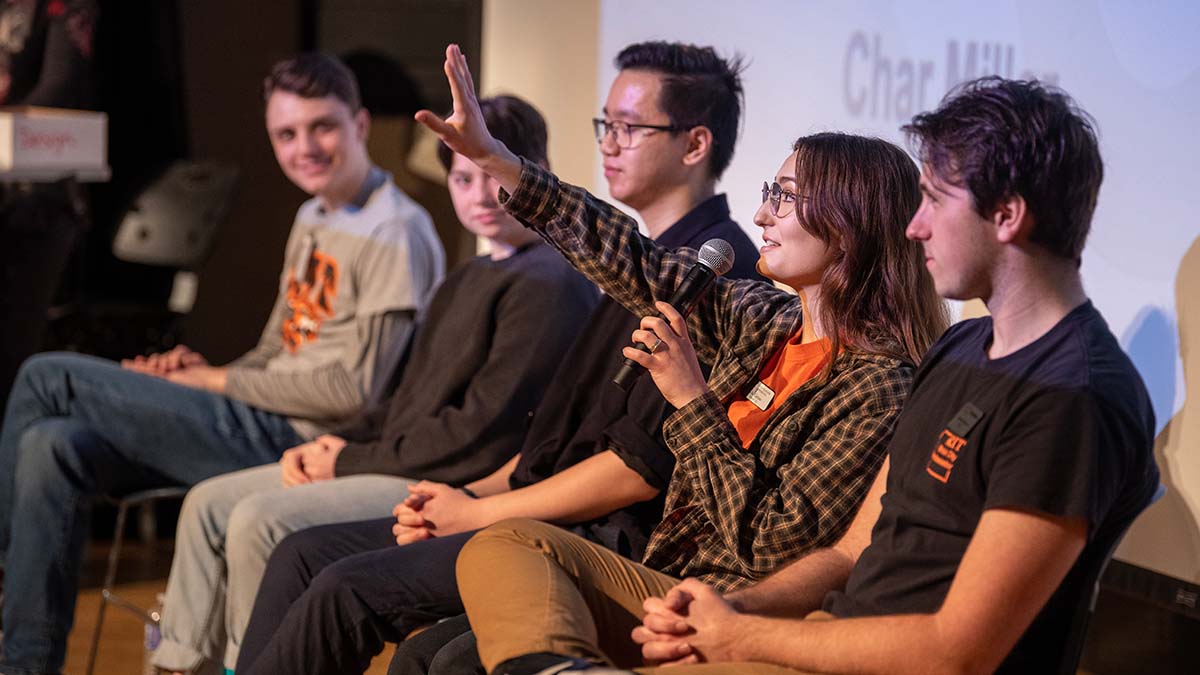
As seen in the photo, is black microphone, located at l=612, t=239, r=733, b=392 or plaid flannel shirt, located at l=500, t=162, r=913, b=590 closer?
plaid flannel shirt, located at l=500, t=162, r=913, b=590

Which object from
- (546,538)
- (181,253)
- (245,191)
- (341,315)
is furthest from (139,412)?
(245,191)

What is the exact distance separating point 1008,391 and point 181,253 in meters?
2.91

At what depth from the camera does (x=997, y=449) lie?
1.30 meters

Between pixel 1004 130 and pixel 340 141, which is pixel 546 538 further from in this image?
pixel 340 141

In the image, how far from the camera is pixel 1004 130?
52.2 inches

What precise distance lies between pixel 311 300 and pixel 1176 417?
5.94ft

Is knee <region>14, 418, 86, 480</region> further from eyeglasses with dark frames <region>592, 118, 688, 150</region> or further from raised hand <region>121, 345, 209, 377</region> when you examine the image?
eyeglasses with dark frames <region>592, 118, 688, 150</region>

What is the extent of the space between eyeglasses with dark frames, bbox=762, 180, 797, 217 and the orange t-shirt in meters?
0.17

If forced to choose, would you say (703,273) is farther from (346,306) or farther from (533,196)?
(346,306)

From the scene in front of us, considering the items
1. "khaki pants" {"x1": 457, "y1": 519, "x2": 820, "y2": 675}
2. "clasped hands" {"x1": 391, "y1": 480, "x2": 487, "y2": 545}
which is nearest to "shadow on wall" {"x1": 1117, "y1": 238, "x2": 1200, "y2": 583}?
"khaki pants" {"x1": 457, "y1": 519, "x2": 820, "y2": 675}

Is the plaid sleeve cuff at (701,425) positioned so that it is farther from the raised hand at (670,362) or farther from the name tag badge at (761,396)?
the name tag badge at (761,396)

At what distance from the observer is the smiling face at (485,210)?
8.14 feet

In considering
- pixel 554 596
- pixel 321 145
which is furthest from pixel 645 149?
pixel 321 145

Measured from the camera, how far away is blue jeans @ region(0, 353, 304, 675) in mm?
2693
